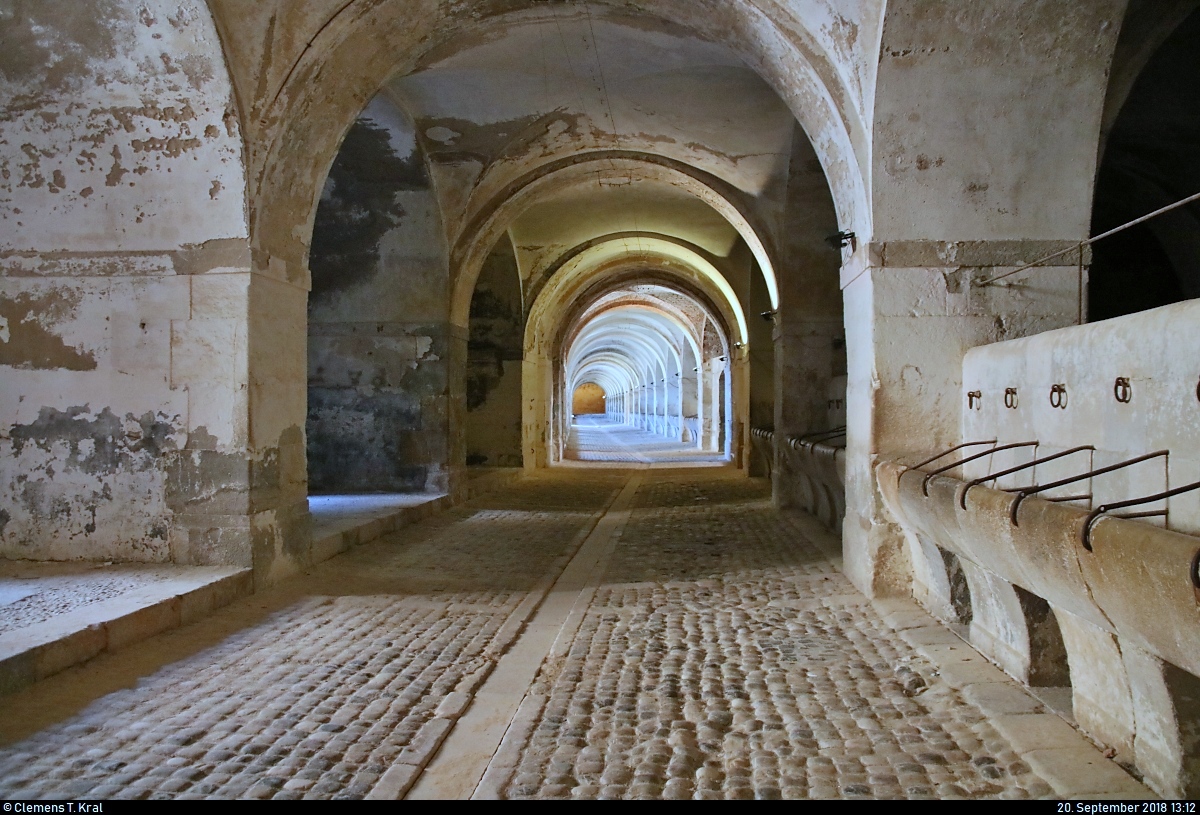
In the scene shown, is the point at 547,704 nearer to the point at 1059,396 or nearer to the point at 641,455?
the point at 1059,396

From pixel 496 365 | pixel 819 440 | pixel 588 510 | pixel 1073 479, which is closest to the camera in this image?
pixel 1073 479

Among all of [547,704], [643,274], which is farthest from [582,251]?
[547,704]

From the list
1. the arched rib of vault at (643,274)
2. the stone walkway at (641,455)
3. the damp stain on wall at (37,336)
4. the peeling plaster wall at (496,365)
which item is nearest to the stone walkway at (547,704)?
the damp stain on wall at (37,336)

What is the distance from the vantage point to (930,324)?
5566 millimetres

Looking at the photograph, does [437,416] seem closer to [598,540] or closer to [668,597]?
[598,540]

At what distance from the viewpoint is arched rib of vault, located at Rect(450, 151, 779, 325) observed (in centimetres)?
1112

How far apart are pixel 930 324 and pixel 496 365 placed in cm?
1112

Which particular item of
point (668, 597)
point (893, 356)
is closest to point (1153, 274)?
point (893, 356)

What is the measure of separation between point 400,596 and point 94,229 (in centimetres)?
323

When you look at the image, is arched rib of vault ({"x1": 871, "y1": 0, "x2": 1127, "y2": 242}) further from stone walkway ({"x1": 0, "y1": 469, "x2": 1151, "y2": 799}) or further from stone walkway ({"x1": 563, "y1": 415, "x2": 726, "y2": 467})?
stone walkway ({"x1": 563, "y1": 415, "x2": 726, "y2": 467})

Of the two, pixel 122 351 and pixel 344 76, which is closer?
pixel 122 351

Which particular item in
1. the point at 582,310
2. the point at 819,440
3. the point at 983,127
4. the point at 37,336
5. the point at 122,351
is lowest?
the point at 819,440

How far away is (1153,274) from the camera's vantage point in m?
10.2

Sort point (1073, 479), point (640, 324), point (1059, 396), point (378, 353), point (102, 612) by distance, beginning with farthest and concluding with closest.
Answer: point (640, 324)
point (378, 353)
point (102, 612)
point (1059, 396)
point (1073, 479)
